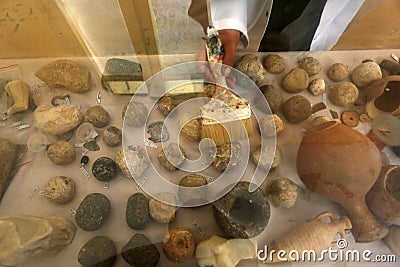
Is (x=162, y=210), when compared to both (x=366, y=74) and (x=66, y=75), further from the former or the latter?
(x=366, y=74)

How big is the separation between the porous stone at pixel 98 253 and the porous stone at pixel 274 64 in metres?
0.64

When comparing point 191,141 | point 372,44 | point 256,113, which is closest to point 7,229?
point 191,141

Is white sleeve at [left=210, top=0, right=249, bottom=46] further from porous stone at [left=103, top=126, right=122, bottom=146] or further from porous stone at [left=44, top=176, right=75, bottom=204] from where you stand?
porous stone at [left=44, top=176, right=75, bottom=204]

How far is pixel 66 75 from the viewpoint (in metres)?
1.02

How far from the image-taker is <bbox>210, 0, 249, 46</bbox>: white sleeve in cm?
92

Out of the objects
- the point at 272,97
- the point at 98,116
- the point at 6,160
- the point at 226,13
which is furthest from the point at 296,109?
the point at 6,160

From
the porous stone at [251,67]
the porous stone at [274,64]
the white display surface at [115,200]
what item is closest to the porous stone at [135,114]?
the white display surface at [115,200]

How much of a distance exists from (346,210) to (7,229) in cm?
71

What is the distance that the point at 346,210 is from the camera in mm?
777

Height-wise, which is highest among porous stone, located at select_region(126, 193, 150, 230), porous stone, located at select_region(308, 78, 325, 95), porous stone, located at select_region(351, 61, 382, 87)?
porous stone, located at select_region(351, 61, 382, 87)

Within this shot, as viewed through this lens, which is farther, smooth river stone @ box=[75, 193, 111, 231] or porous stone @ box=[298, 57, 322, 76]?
porous stone @ box=[298, 57, 322, 76]

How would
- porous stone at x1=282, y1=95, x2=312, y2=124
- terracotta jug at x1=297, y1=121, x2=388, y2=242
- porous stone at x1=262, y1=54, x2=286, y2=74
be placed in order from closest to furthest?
1. terracotta jug at x1=297, y1=121, x2=388, y2=242
2. porous stone at x1=282, y1=95, x2=312, y2=124
3. porous stone at x1=262, y1=54, x2=286, y2=74

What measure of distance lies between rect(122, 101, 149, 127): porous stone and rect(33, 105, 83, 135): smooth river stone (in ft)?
0.45

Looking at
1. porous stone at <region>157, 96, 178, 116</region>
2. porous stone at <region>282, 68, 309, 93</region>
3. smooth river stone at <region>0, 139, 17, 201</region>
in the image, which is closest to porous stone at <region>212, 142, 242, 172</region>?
porous stone at <region>157, 96, 178, 116</region>
